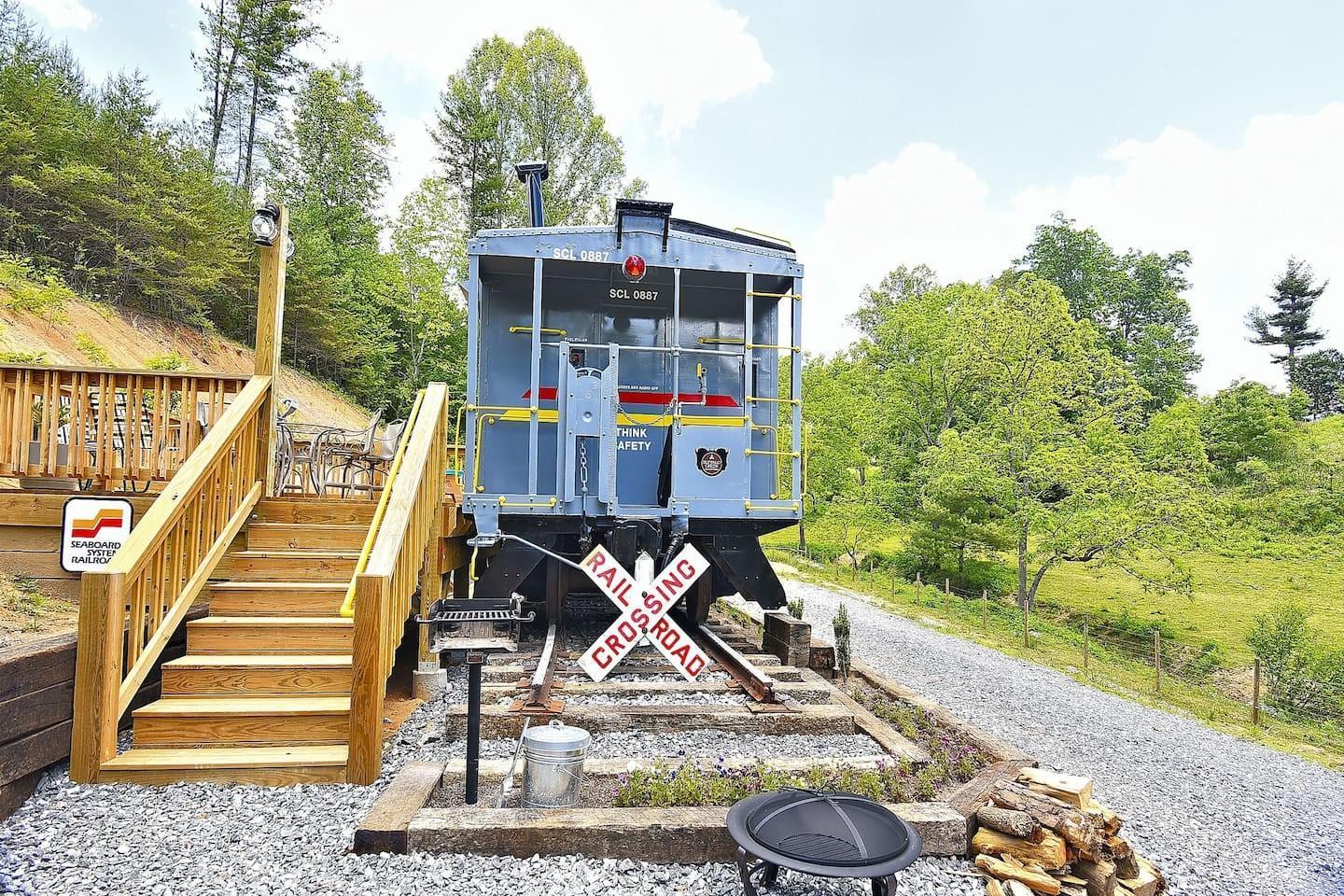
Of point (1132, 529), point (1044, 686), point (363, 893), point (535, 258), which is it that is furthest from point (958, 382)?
point (363, 893)

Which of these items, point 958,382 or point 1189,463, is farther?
point 958,382

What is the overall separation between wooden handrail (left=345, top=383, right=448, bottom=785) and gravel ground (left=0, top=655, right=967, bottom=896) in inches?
11.2

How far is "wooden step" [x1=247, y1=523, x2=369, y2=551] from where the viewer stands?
19.9ft

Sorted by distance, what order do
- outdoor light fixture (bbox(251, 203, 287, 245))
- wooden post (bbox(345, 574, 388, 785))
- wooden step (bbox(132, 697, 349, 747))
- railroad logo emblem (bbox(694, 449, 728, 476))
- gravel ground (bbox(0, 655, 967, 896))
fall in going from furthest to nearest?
railroad logo emblem (bbox(694, 449, 728, 476))
outdoor light fixture (bbox(251, 203, 287, 245))
wooden step (bbox(132, 697, 349, 747))
wooden post (bbox(345, 574, 388, 785))
gravel ground (bbox(0, 655, 967, 896))

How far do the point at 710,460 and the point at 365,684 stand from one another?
12.5ft

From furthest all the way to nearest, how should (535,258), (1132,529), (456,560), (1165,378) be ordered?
(1165,378) → (1132,529) → (456,560) → (535,258)

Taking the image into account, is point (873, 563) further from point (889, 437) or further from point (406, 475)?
point (406, 475)

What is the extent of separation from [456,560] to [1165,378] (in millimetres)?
51288

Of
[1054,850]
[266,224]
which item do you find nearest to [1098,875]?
[1054,850]

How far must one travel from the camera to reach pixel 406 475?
213 inches

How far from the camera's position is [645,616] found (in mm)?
4617

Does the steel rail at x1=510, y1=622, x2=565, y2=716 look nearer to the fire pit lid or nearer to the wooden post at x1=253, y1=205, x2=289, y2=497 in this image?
the fire pit lid

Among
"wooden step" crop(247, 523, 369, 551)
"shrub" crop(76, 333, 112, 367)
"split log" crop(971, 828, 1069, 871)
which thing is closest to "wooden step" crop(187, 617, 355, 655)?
"wooden step" crop(247, 523, 369, 551)

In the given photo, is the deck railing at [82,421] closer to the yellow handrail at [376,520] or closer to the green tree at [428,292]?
the yellow handrail at [376,520]
